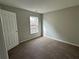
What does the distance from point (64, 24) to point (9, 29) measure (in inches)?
134

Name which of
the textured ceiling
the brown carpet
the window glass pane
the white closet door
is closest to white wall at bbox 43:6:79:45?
the textured ceiling

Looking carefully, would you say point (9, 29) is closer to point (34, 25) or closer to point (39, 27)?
point (34, 25)

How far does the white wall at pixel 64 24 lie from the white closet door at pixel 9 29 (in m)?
2.79

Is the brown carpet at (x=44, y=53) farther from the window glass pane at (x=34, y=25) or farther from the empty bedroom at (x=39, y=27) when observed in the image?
the window glass pane at (x=34, y=25)

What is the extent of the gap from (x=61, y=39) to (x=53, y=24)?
130cm

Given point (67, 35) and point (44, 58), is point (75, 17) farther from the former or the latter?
point (44, 58)

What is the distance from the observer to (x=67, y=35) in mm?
Answer: 3422

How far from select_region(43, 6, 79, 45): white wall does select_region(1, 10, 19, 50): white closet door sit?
2789 mm

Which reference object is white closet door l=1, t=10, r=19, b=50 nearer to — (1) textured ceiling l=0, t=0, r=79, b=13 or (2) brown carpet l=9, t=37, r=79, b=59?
(2) brown carpet l=9, t=37, r=79, b=59

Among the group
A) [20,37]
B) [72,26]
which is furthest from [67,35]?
[20,37]

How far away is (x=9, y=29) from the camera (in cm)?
271

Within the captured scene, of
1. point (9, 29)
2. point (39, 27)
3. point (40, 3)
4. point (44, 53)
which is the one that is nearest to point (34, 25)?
point (39, 27)

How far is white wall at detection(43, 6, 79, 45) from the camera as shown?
118 inches

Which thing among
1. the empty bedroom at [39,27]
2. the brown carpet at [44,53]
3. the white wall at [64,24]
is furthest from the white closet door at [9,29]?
the white wall at [64,24]
